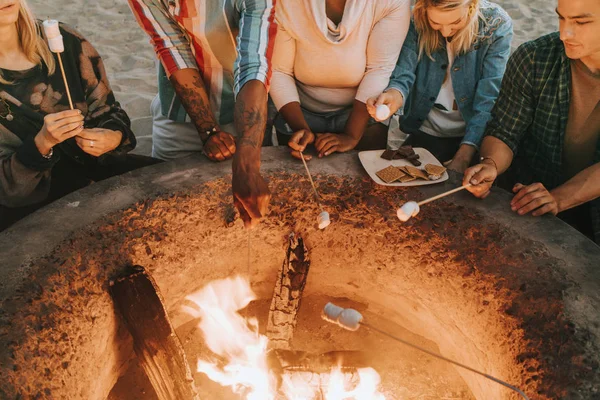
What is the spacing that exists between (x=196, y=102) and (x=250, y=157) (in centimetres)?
94

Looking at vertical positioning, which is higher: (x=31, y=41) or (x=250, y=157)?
(x=31, y=41)

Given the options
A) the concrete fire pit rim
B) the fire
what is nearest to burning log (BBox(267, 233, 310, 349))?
the fire

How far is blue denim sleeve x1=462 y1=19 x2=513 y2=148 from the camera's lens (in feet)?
10.6

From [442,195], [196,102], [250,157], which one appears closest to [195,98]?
[196,102]

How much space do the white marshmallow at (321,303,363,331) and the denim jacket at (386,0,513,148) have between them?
6.26ft

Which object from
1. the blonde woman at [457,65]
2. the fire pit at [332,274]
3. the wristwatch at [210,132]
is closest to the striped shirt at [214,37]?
the wristwatch at [210,132]

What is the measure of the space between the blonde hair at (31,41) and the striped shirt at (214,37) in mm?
527

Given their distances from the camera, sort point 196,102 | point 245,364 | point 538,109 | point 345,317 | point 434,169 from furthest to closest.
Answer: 1. point 196,102
2. point 538,109
3. point 245,364
4. point 434,169
5. point 345,317

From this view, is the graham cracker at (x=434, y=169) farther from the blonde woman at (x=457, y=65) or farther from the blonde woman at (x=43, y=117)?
the blonde woman at (x=43, y=117)

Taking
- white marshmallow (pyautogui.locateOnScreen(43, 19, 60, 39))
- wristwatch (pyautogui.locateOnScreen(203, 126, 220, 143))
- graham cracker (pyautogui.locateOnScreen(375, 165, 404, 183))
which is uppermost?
white marshmallow (pyautogui.locateOnScreen(43, 19, 60, 39))

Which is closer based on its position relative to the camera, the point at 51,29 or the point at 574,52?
the point at 51,29

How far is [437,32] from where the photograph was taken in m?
3.21

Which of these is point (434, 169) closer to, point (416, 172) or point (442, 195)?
point (416, 172)

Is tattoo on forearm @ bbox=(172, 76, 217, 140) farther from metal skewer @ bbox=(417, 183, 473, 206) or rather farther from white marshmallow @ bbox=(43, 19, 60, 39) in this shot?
metal skewer @ bbox=(417, 183, 473, 206)
